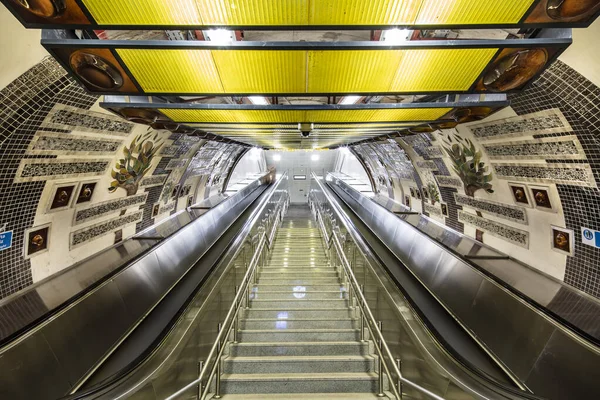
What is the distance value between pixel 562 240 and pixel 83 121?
566 cm

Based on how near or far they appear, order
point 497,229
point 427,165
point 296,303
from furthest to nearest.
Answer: point 427,165, point 497,229, point 296,303

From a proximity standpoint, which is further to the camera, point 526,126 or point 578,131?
point 526,126

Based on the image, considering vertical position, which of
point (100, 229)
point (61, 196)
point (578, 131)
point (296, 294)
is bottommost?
point (296, 294)

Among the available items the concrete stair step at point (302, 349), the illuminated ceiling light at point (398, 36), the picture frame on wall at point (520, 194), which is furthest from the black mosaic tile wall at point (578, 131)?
the concrete stair step at point (302, 349)

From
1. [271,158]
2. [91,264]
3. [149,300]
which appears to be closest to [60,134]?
[91,264]

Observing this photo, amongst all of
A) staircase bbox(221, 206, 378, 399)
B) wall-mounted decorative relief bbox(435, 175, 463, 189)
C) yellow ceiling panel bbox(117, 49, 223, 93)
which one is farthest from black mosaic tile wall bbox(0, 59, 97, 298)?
wall-mounted decorative relief bbox(435, 175, 463, 189)

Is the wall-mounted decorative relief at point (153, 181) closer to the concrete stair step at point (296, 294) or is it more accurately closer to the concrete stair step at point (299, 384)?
the concrete stair step at point (296, 294)

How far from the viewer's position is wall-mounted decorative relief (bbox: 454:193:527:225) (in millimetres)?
4160

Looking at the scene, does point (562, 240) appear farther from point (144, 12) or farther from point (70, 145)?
point (70, 145)

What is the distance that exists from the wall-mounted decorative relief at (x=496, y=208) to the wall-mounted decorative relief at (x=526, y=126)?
1157 mm

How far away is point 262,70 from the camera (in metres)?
2.12

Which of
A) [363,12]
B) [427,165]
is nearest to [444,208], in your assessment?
[427,165]

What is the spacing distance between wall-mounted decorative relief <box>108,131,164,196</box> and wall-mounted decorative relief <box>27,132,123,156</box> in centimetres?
39

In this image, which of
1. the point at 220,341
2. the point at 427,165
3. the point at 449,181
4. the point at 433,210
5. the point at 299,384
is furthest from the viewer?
the point at 433,210
